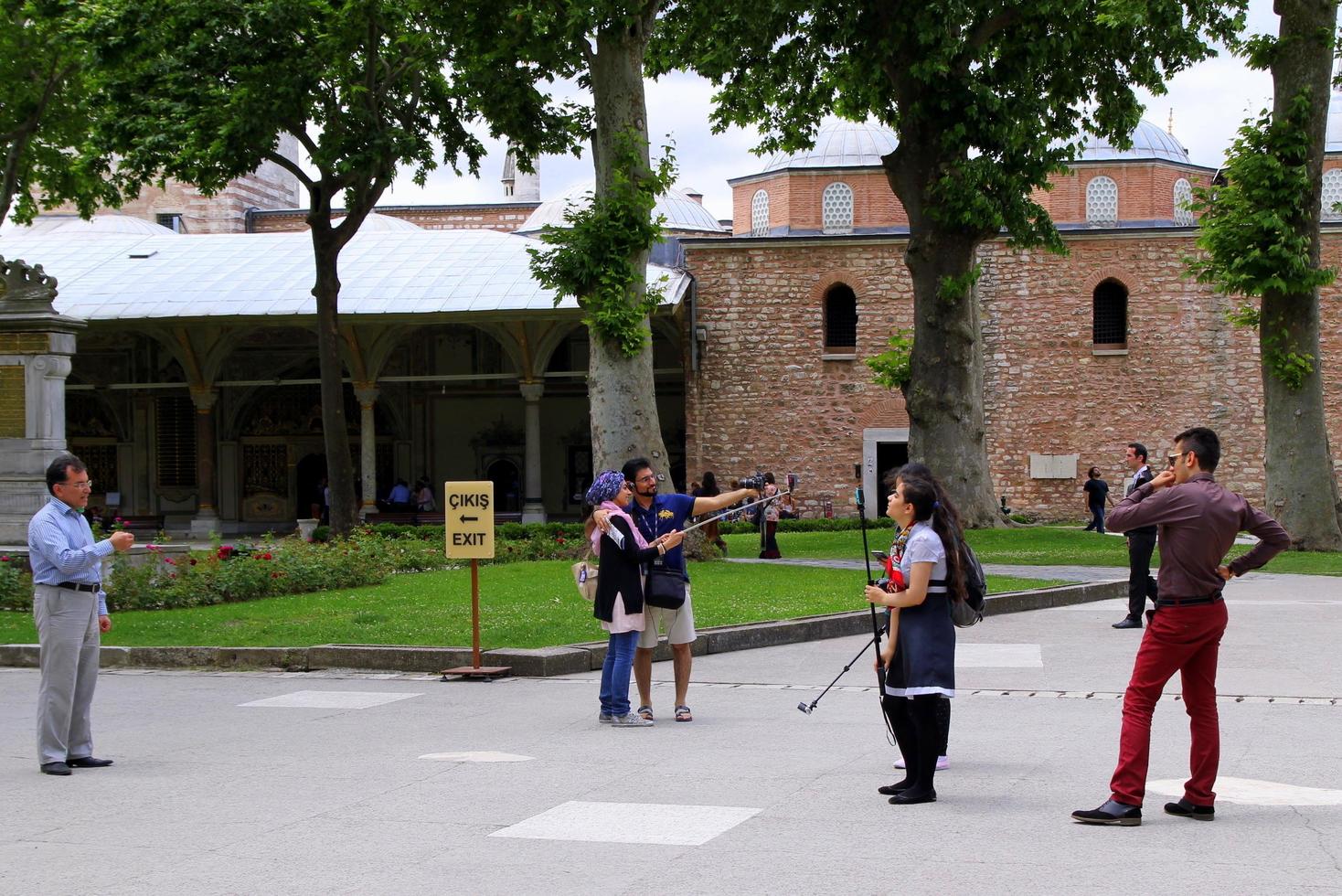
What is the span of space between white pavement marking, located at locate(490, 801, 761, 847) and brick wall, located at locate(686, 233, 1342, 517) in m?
27.3

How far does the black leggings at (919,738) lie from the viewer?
615cm

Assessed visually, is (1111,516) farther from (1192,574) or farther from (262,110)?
(262,110)

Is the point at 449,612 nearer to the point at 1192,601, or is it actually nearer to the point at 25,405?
the point at 25,405

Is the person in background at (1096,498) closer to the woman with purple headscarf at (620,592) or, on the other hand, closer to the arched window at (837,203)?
the arched window at (837,203)

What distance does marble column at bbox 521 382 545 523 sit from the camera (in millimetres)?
32875

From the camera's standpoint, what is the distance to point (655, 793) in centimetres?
647

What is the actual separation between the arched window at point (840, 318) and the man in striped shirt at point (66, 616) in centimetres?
2677

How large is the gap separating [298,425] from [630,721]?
30669 millimetres

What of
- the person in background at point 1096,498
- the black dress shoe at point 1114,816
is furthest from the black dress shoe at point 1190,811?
the person in background at point 1096,498

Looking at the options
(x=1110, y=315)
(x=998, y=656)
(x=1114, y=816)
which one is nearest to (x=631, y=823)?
(x=1114, y=816)

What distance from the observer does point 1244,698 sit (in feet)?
29.5

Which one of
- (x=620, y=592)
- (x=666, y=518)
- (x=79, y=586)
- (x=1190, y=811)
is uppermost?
(x=666, y=518)

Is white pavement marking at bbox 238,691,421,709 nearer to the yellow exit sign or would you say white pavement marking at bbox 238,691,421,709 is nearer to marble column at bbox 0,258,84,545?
the yellow exit sign

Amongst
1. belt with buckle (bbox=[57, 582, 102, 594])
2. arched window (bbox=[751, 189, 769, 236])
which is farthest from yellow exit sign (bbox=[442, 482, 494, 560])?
arched window (bbox=[751, 189, 769, 236])
